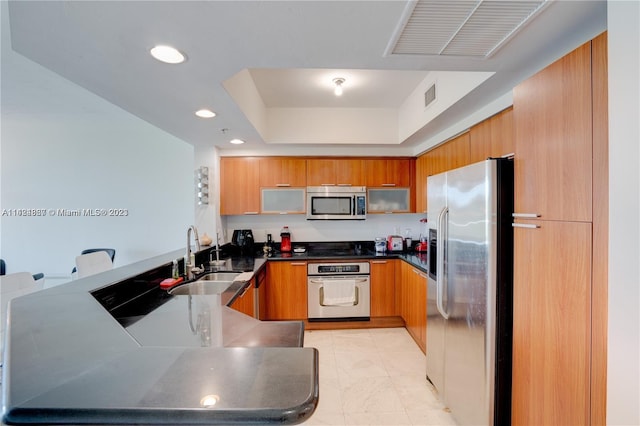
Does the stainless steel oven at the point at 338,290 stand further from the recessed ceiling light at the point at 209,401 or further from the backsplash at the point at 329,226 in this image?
the recessed ceiling light at the point at 209,401

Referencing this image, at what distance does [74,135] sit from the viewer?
4.11 meters

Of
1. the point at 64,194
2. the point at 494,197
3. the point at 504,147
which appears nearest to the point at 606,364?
the point at 494,197

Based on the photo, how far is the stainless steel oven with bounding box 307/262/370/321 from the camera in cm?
326

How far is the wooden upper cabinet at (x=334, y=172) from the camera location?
358cm

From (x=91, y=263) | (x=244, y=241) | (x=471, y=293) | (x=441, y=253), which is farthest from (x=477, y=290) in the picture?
(x=91, y=263)

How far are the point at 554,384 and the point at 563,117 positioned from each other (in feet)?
3.83

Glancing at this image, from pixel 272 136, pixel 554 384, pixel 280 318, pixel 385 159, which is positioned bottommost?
pixel 280 318

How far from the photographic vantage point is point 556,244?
118 centimetres

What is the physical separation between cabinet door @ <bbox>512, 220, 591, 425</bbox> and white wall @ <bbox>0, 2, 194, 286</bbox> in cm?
402

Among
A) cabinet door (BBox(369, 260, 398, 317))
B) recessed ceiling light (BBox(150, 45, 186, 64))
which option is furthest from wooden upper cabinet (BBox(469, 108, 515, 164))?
recessed ceiling light (BBox(150, 45, 186, 64))

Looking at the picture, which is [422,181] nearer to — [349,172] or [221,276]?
[349,172]

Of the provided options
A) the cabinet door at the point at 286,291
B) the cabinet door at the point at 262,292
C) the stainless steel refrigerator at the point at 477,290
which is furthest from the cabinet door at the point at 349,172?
the stainless steel refrigerator at the point at 477,290

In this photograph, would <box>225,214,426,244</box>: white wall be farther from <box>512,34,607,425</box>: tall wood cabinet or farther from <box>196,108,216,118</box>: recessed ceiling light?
<box>512,34,607,425</box>: tall wood cabinet

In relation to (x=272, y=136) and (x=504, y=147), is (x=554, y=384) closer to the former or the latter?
(x=504, y=147)
